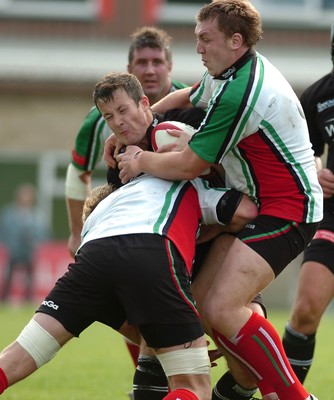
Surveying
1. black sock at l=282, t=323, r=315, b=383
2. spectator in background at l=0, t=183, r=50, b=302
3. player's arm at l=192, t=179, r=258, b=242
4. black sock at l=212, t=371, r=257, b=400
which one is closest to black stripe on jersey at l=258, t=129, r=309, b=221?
player's arm at l=192, t=179, r=258, b=242

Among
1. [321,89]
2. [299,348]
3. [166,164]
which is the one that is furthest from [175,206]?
[321,89]

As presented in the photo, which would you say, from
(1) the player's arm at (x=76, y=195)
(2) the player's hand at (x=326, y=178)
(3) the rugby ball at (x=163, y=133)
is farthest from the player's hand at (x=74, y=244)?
(3) the rugby ball at (x=163, y=133)

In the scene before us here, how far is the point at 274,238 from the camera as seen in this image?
5543mm

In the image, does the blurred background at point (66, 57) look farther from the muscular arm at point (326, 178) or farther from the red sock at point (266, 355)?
the red sock at point (266, 355)

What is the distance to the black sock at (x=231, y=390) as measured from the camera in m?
6.01

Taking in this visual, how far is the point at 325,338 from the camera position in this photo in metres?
12.4

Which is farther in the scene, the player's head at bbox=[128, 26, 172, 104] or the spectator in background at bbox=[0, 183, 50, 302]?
the spectator in background at bbox=[0, 183, 50, 302]

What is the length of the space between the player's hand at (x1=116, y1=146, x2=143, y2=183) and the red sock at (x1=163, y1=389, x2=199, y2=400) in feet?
3.70

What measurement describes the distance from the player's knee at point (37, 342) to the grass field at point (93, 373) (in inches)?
76.5

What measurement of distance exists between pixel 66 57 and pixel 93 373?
41.4 ft

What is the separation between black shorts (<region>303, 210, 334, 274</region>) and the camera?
6.75m

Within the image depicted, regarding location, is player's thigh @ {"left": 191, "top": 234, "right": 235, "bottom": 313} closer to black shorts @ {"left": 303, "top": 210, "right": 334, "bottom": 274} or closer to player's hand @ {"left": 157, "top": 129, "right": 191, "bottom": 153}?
player's hand @ {"left": 157, "top": 129, "right": 191, "bottom": 153}

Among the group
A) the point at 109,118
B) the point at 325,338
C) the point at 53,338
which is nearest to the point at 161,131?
the point at 109,118

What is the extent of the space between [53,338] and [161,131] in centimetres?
119
